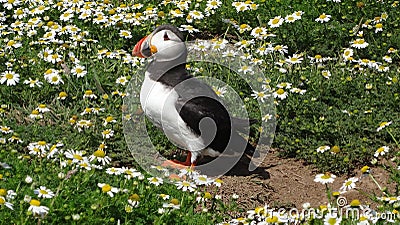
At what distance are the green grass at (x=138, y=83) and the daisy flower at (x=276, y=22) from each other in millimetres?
194

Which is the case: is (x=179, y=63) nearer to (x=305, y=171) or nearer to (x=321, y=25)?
(x=305, y=171)

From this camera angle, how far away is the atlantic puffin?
570 cm

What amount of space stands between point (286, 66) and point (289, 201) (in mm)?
1880

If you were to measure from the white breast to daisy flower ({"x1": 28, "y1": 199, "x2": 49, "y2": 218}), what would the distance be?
6.14ft

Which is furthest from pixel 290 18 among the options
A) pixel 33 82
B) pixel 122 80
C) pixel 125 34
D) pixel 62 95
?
pixel 33 82

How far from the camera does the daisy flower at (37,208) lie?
12.9ft

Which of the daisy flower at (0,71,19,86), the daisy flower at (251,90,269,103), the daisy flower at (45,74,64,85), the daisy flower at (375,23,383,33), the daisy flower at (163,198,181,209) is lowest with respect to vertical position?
the daisy flower at (251,90,269,103)

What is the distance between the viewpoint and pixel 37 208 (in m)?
3.95

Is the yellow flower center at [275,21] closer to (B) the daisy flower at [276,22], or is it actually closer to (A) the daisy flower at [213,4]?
(B) the daisy flower at [276,22]

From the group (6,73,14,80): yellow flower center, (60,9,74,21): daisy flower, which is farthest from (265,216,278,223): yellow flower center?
(60,9,74,21): daisy flower

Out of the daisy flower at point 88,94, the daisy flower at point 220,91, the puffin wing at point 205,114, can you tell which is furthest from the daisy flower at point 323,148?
the daisy flower at point 88,94

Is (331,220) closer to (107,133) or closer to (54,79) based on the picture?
(107,133)

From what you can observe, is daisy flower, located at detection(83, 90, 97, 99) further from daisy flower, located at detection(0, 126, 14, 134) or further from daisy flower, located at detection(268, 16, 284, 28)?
daisy flower, located at detection(268, 16, 284, 28)

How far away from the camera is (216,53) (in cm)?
764
